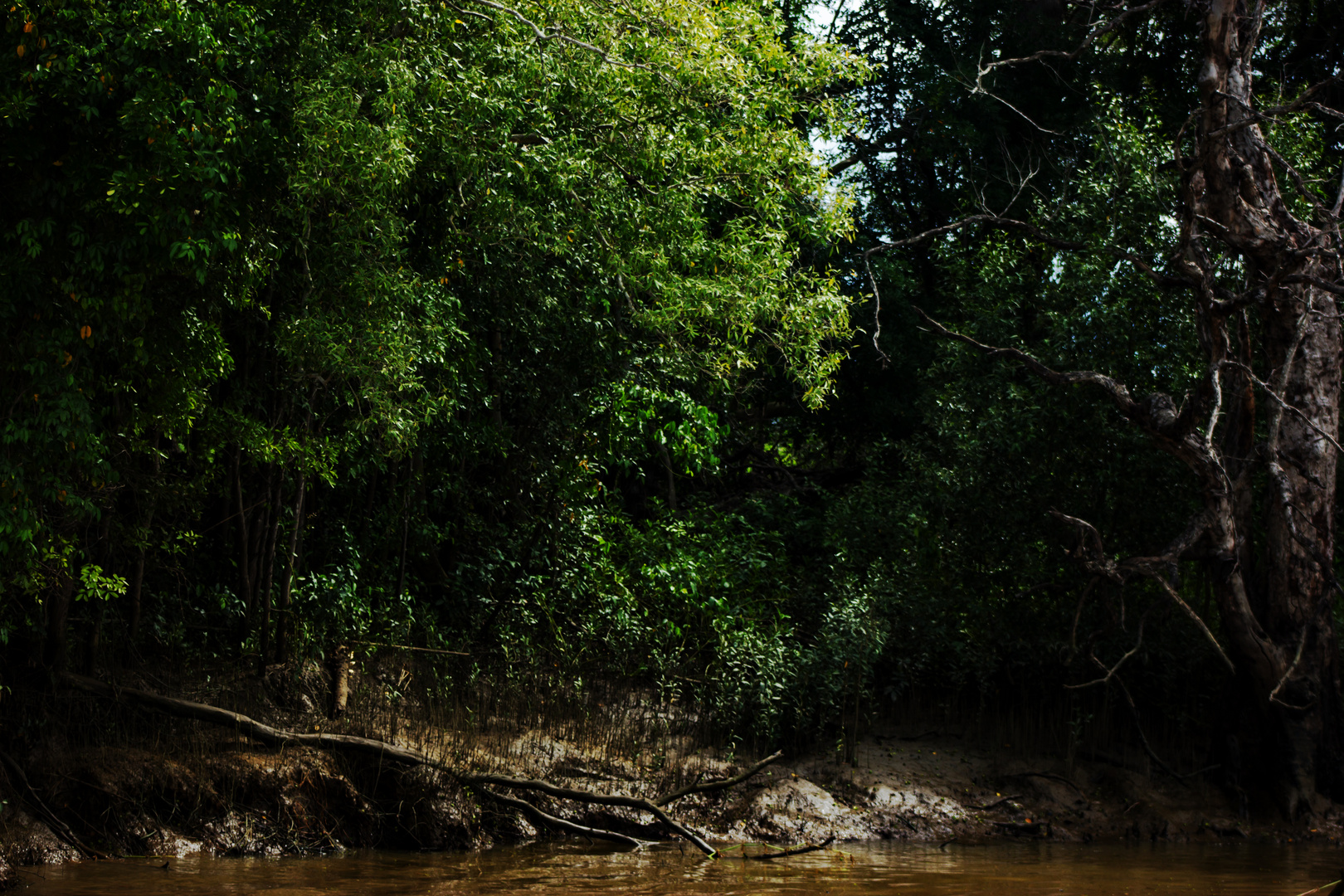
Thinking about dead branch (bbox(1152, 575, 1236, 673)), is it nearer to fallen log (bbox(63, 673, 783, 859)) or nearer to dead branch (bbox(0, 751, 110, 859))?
fallen log (bbox(63, 673, 783, 859))

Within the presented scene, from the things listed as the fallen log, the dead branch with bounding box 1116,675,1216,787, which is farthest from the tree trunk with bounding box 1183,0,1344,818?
the fallen log

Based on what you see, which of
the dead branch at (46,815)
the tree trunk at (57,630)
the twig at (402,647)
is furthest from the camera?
the twig at (402,647)

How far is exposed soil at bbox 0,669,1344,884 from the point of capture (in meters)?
8.74

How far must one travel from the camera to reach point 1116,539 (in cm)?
1238

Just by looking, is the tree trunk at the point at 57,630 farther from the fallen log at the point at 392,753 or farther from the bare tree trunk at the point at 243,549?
the bare tree trunk at the point at 243,549

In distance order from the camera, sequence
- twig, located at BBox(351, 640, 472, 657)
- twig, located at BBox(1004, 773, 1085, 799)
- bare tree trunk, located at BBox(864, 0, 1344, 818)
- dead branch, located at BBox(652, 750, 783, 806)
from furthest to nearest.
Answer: twig, located at BBox(1004, 773, 1085, 799) → twig, located at BBox(351, 640, 472, 657) → bare tree trunk, located at BBox(864, 0, 1344, 818) → dead branch, located at BBox(652, 750, 783, 806)

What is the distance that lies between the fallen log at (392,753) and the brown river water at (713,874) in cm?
24

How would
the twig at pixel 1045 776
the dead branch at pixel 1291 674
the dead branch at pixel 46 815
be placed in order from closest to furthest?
the dead branch at pixel 46 815 → the dead branch at pixel 1291 674 → the twig at pixel 1045 776

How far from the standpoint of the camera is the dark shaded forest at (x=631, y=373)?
743cm

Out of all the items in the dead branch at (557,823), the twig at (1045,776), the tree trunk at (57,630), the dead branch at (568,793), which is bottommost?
the dead branch at (557,823)

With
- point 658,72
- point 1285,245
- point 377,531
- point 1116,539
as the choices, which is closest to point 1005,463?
point 1116,539

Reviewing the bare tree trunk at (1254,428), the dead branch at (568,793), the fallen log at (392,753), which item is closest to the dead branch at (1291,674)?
the bare tree trunk at (1254,428)

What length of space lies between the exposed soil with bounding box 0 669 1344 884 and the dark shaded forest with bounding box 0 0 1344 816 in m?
0.44

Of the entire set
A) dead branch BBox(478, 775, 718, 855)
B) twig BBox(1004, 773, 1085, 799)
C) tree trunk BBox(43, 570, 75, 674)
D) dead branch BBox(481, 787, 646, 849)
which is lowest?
dead branch BBox(481, 787, 646, 849)
